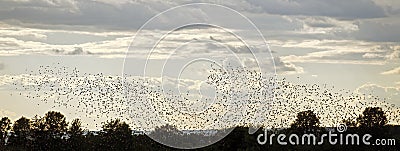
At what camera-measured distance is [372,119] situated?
243 feet

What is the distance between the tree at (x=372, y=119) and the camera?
7356 cm

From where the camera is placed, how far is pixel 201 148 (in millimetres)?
73500

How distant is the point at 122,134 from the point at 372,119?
20.5 m

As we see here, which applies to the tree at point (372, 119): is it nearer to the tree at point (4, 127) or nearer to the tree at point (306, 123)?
the tree at point (306, 123)

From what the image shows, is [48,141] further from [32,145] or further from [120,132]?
[120,132]

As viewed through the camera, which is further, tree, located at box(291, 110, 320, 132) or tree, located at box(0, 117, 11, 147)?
tree, located at box(0, 117, 11, 147)

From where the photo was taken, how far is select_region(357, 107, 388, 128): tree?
7356 cm

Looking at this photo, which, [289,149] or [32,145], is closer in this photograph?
[289,149]

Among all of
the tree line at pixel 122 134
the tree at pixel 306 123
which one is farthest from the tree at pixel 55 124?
the tree at pixel 306 123

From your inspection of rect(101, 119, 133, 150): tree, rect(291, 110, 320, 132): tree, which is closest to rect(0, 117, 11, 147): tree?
rect(101, 119, 133, 150): tree

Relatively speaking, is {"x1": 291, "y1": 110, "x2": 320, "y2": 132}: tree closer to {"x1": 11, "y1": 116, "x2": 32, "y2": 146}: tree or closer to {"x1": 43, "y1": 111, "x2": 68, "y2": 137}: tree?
→ {"x1": 43, "y1": 111, "x2": 68, "y2": 137}: tree

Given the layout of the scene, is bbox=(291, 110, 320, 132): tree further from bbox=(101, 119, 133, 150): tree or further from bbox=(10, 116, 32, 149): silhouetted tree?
bbox=(10, 116, 32, 149): silhouetted tree

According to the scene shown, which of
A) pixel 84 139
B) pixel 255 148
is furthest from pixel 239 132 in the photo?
pixel 84 139

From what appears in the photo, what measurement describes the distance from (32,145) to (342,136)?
2600cm
